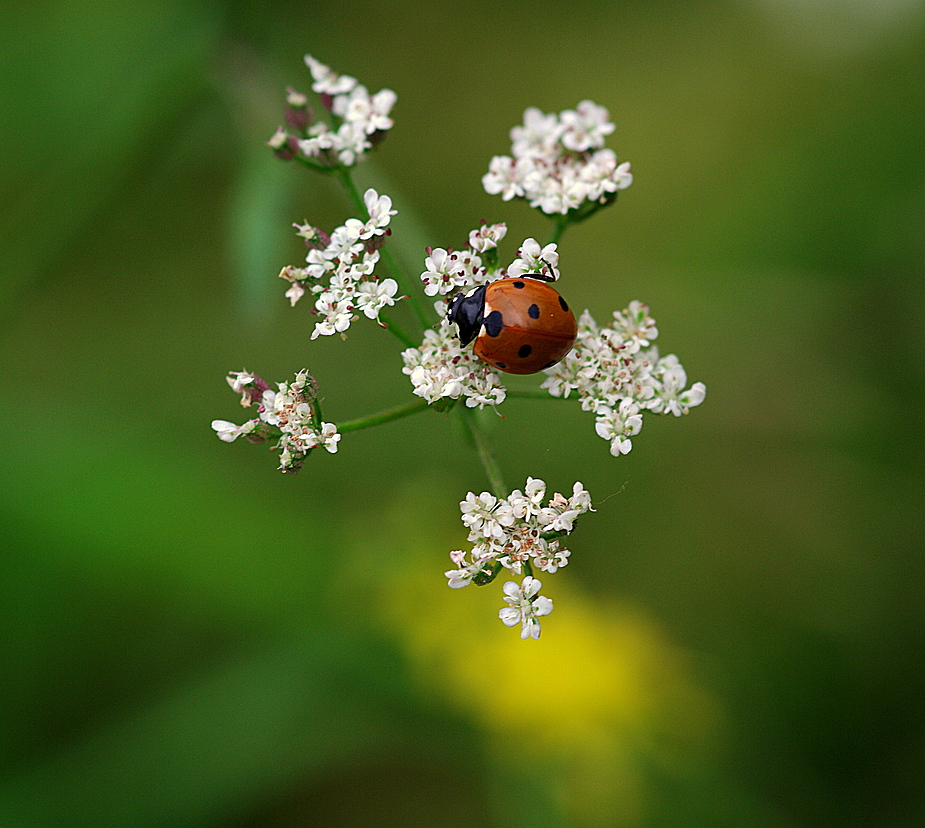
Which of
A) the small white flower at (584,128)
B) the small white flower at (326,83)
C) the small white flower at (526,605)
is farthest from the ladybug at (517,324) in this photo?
the small white flower at (326,83)

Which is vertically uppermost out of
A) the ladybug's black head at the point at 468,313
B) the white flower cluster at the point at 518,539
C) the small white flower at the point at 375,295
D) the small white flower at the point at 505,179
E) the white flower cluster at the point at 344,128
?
the white flower cluster at the point at 344,128

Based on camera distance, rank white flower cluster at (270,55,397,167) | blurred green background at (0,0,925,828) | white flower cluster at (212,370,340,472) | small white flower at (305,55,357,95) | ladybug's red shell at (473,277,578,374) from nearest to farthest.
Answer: ladybug's red shell at (473,277,578,374) → white flower cluster at (212,370,340,472) → white flower cluster at (270,55,397,167) → small white flower at (305,55,357,95) → blurred green background at (0,0,925,828)

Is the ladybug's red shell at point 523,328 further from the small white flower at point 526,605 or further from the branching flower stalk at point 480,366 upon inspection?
the small white flower at point 526,605

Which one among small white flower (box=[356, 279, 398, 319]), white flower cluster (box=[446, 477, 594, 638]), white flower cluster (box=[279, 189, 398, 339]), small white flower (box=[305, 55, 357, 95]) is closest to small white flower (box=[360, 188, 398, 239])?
white flower cluster (box=[279, 189, 398, 339])

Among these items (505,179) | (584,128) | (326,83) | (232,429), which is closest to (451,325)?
(505,179)

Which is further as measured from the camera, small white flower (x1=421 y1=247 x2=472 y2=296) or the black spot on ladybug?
small white flower (x1=421 y1=247 x2=472 y2=296)

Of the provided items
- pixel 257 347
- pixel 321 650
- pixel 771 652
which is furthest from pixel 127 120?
pixel 771 652

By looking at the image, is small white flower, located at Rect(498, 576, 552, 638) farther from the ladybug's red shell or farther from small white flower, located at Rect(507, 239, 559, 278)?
small white flower, located at Rect(507, 239, 559, 278)
